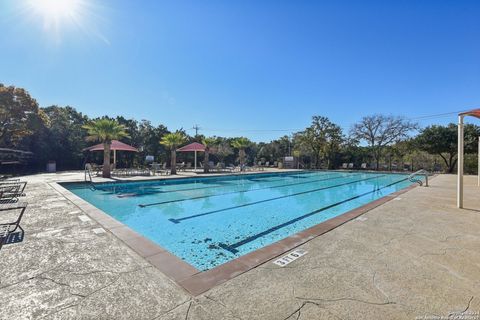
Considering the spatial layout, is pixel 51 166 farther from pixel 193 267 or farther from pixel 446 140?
pixel 446 140

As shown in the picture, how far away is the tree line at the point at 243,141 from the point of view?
1524 centimetres

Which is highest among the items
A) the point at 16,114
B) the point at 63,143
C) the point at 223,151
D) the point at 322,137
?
the point at 16,114

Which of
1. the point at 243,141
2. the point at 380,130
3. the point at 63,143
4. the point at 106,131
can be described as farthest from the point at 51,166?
the point at 380,130

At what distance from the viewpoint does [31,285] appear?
2.00 meters

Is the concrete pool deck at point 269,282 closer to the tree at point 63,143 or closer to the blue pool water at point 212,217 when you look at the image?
the blue pool water at point 212,217

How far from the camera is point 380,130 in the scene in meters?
22.9

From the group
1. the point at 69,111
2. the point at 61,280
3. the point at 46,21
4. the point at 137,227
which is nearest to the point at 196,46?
the point at 46,21

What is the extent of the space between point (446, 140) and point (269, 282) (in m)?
24.3

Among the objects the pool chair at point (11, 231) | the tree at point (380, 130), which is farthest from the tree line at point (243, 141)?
the pool chair at point (11, 231)

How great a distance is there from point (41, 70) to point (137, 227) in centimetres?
1102

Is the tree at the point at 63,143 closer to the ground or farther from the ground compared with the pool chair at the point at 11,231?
farther from the ground

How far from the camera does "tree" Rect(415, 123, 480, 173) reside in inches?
719

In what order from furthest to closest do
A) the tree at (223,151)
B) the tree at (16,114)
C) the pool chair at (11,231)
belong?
the tree at (223,151), the tree at (16,114), the pool chair at (11,231)

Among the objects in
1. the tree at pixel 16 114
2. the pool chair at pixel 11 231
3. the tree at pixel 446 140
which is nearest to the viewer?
the pool chair at pixel 11 231
